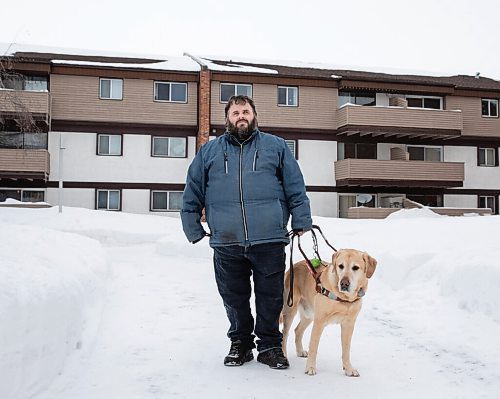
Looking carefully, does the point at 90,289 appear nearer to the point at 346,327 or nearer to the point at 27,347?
the point at 27,347

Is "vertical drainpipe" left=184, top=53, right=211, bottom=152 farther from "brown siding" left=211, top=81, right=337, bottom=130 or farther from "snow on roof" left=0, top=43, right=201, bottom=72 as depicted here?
"snow on roof" left=0, top=43, right=201, bottom=72

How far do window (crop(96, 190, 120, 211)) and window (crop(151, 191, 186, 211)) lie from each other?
1621mm

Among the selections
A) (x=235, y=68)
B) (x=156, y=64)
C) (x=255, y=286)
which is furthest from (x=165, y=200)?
(x=255, y=286)

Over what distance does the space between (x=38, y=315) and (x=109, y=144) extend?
2071cm

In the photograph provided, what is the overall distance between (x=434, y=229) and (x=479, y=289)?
6202 mm

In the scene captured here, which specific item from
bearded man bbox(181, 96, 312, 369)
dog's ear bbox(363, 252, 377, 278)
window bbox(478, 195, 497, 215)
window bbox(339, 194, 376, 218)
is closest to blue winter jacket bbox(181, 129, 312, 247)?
bearded man bbox(181, 96, 312, 369)

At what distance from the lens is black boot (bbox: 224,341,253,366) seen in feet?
14.8

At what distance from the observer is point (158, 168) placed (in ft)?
78.5

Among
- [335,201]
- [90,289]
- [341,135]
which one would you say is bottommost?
[90,289]

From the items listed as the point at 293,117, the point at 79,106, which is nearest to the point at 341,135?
the point at 293,117

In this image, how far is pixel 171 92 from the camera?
24.3 metres

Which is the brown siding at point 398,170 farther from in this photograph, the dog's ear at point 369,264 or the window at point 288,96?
the dog's ear at point 369,264

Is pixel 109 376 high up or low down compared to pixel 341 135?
down

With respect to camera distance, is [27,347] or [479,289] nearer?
[27,347]
